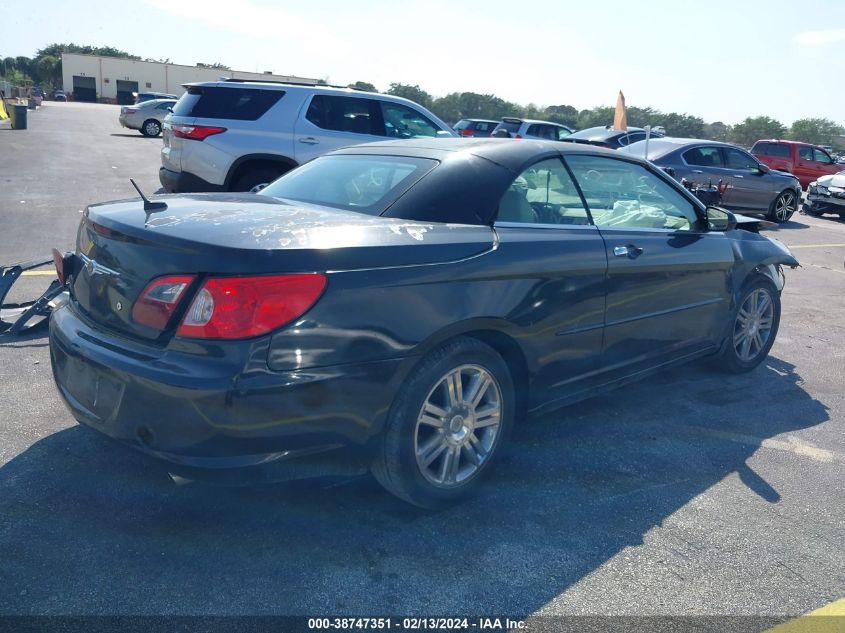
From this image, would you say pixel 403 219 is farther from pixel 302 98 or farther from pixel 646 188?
pixel 302 98

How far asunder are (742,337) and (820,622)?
2941mm

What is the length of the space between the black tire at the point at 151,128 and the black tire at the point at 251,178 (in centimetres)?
2348

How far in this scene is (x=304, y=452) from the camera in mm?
2857

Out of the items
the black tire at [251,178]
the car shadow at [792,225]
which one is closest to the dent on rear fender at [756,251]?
the black tire at [251,178]

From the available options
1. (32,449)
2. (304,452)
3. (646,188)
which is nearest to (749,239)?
(646,188)

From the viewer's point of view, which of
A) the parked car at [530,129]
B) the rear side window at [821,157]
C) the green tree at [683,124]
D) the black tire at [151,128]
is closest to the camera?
the parked car at [530,129]

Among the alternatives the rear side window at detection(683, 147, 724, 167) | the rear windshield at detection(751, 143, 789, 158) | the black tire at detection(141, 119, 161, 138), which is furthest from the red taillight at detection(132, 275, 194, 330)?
the black tire at detection(141, 119, 161, 138)

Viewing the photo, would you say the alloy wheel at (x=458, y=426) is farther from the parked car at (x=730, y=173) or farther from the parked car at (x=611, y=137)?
the parked car at (x=611, y=137)

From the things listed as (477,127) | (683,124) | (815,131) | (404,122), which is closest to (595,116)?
(683,124)

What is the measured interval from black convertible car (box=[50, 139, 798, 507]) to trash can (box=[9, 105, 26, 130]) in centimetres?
2820

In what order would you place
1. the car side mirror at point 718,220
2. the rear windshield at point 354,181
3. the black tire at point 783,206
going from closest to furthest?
the rear windshield at point 354,181 < the car side mirror at point 718,220 < the black tire at point 783,206

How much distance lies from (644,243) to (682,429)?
1110 mm

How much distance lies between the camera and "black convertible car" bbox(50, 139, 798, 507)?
2.75m

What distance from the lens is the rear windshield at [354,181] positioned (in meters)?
3.67
